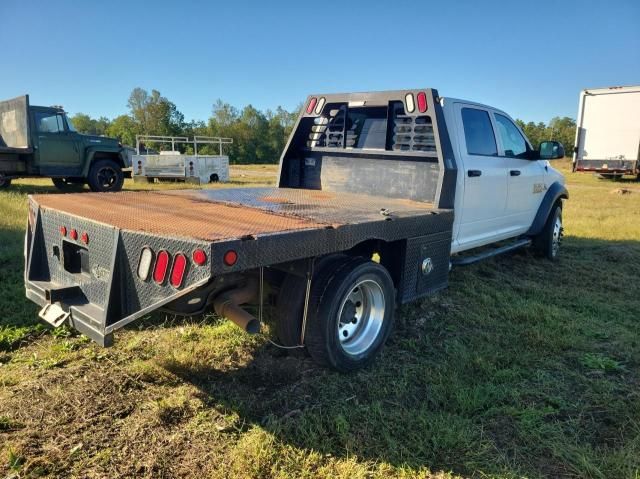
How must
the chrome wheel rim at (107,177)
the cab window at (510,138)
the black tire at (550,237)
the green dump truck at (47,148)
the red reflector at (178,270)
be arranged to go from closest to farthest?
the red reflector at (178,270) < the cab window at (510,138) < the black tire at (550,237) < the green dump truck at (47,148) < the chrome wheel rim at (107,177)

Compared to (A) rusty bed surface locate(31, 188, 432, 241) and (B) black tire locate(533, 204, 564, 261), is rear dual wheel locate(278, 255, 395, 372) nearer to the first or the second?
(A) rusty bed surface locate(31, 188, 432, 241)

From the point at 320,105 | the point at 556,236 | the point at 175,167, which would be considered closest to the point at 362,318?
the point at 320,105

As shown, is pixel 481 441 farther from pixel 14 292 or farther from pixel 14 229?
pixel 14 229

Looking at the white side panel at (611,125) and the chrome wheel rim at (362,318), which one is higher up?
the white side panel at (611,125)

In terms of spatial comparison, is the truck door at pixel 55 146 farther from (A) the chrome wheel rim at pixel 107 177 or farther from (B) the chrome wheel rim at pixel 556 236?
(B) the chrome wheel rim at pixel 556 236

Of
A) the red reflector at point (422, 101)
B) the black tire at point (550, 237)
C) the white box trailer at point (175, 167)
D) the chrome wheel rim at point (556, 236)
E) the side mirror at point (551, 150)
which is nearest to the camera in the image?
the red reflector at point (422, 101)

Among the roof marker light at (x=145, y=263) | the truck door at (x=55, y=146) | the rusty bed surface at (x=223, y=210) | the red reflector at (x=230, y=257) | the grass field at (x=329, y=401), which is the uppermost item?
the truck door at (x=55, y=146)

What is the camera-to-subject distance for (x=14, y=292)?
457 cm

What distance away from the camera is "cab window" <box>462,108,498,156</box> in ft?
16.0

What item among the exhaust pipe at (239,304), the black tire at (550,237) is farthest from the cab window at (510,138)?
the exhaust pipe at (239,304)

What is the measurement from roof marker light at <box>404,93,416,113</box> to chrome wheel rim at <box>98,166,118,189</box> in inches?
461

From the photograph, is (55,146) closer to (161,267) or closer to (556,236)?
(556,236)

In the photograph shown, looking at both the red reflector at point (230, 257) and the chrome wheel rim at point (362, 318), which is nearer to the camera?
the red reflector at point (230, 257)

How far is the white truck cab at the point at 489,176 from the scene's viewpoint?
4676 millimetres
